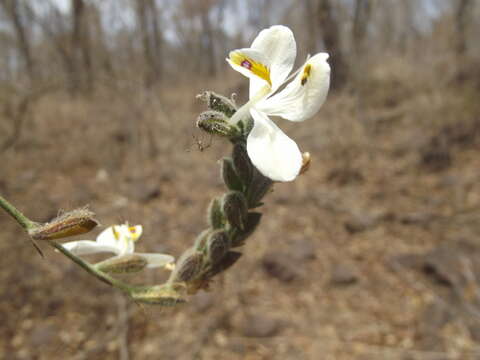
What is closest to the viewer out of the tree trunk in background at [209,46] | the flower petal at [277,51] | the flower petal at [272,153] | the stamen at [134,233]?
the flower petal at [272,153]

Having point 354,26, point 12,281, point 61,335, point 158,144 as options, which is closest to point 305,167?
point 61,335

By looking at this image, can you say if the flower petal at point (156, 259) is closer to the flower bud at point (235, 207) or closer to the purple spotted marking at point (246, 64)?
the flower bud at point (235, 207)

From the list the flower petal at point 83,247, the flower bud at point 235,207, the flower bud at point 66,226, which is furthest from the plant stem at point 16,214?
the flower bud at point 235,207

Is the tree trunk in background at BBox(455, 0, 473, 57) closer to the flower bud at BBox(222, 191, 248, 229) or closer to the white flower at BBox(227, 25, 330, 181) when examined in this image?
the white flower at BBox(227, 25, 330, 181)

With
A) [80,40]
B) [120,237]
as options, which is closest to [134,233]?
[120,237]

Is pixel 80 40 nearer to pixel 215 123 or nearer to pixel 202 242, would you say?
pixel 202 242

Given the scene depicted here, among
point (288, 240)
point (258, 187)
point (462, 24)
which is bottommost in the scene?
point (288, 240)

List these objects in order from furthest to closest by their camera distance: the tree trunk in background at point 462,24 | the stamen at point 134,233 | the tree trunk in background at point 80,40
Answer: the tree trunk in background at point 462,24
the tree trunk in background at point 80,40
the stamen at point 134,233
